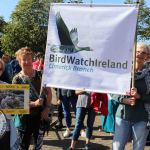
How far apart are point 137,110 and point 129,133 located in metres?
0.29

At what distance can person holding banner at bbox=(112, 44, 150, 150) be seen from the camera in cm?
465

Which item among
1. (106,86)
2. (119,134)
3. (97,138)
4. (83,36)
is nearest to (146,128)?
(119,134)

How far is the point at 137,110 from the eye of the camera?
185 inches

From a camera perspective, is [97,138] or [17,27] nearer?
[97,138]

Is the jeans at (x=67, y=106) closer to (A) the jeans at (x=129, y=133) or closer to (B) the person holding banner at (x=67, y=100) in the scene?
(B) the person holding banner at (x=67, y=100)

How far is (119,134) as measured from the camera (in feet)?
15.6

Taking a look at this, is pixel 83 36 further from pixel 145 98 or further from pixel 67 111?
pixel 67 111

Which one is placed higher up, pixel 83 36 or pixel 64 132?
pixel 83 36

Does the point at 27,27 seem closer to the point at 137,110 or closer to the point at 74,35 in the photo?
the point at 74,35

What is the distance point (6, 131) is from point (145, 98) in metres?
1.54

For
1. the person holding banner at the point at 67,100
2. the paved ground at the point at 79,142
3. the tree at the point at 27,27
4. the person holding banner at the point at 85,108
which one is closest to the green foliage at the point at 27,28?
the tree at the point at 27,27

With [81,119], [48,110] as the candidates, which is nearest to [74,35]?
[48,110]

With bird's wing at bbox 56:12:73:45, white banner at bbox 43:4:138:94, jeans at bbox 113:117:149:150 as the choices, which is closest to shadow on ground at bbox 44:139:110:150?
jeans at bbox 113:117:149:150

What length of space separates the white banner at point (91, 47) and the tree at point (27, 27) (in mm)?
46274
